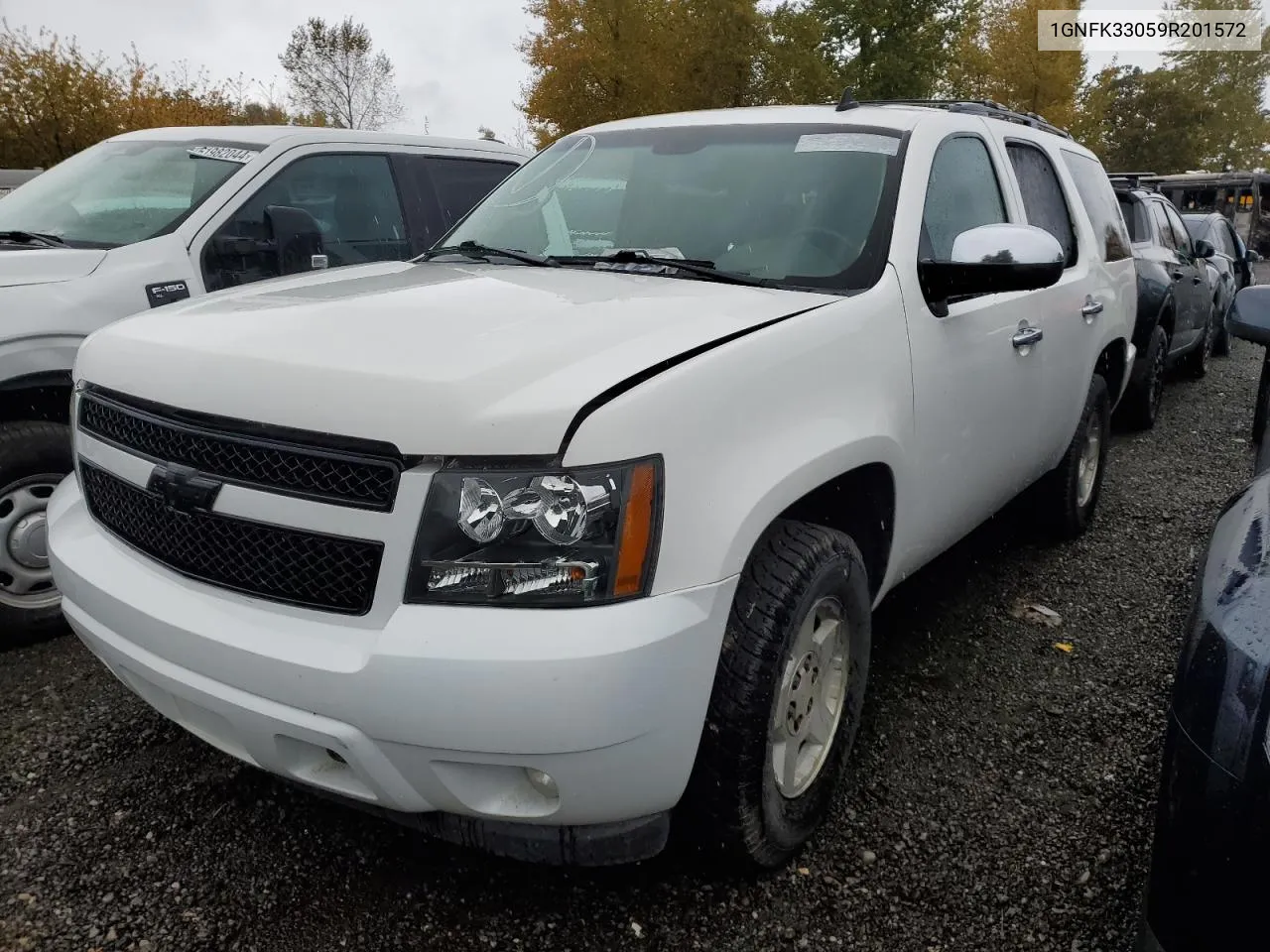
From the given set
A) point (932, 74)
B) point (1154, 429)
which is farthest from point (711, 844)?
point (932, 74)

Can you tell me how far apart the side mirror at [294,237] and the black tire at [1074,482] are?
128 inches

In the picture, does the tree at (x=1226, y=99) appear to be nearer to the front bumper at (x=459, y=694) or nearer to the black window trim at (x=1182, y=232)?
the black window trim at (x=1182, y=232)

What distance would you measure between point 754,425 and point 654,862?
112cm

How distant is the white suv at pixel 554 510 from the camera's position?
70.2 inches

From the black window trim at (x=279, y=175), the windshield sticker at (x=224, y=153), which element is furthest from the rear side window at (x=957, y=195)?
the windshield sticker at (x=224, y=153)

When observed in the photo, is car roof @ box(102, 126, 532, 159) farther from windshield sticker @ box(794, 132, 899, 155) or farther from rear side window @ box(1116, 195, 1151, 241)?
rear side window @ box(1116, 195, 1151, 241)

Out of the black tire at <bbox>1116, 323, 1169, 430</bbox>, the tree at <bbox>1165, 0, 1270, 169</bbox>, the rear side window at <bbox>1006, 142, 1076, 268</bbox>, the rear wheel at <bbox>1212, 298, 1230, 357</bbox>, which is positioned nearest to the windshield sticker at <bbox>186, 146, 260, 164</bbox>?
the rear side window at <bbox>1006, 142, 1076, 268</bbox>

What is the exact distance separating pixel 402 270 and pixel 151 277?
137 centimetres

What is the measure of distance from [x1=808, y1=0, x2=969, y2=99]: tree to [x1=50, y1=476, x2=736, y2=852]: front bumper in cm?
2720

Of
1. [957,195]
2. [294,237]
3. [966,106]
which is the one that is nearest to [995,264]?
[957,195]

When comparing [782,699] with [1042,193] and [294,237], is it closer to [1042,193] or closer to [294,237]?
[1042,193]

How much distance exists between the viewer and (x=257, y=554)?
1.97 m

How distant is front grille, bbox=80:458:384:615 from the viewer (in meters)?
1.86

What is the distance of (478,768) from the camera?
1.85 meters
